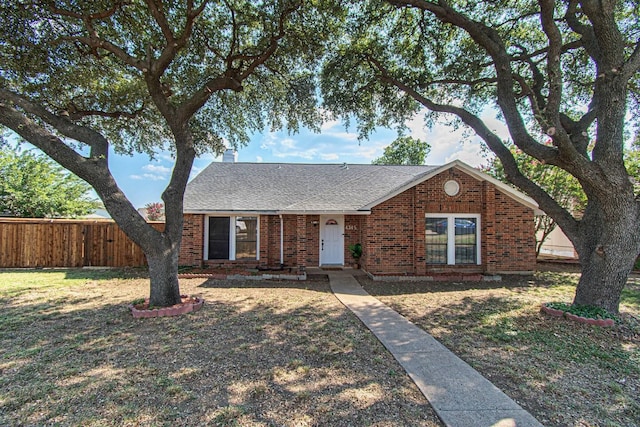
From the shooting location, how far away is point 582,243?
6.53 metres

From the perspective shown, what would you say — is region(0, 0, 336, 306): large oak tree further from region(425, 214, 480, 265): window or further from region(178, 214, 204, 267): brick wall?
region(425, 214, 480, 265): window

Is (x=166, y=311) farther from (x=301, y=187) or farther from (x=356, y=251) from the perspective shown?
(x=301, y=187)

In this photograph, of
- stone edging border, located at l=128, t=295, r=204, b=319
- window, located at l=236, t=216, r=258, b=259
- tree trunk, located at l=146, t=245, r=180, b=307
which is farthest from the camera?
window, located at l=236, t=216, r=258, b=259

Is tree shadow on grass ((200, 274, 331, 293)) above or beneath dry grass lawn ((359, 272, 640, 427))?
beneath

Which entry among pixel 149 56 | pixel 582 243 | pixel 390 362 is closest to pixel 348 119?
pixel 149 56

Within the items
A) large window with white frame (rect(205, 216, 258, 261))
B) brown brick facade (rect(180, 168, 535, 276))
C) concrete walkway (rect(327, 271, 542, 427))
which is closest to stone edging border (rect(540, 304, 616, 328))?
concrete walkway (rect(327, 271, 542, 427))

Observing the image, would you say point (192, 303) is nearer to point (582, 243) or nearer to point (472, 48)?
point (582, 243)

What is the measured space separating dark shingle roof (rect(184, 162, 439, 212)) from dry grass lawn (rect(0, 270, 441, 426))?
576 cm

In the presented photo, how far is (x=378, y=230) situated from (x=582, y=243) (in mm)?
6006

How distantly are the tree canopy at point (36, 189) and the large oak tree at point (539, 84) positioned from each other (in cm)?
1577

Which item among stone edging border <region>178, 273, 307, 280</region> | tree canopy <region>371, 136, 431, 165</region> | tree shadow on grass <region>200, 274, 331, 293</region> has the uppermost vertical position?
tree canopy <region>371, 136, 431, 165</region>

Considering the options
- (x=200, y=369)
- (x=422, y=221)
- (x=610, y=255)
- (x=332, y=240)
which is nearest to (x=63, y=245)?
(x=332, y=240)

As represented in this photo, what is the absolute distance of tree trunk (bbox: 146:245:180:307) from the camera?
6.64m

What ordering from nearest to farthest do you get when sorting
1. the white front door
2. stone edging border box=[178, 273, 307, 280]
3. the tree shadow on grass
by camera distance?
the tree shadow on grass < stone edging border box=[178, 273, 307, 280] < the white front door
